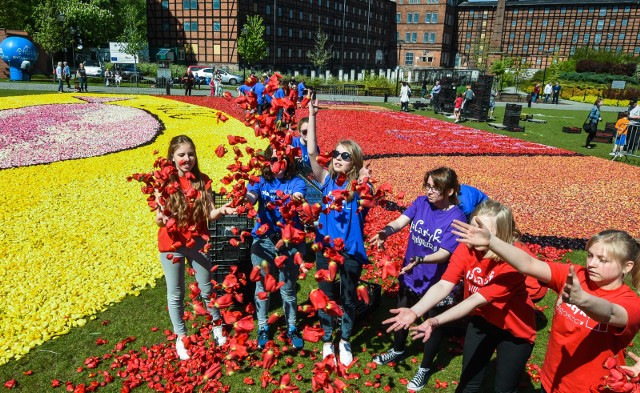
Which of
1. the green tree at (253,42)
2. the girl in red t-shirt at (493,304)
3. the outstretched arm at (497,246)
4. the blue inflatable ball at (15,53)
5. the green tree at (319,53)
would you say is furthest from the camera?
the green tree at (319,53)

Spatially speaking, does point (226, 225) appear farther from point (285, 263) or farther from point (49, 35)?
point (49, 35)

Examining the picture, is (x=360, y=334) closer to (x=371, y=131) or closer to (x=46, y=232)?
(x=46, y=232)

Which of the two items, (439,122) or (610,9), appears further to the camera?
(610,9)

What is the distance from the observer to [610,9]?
81.1 metres

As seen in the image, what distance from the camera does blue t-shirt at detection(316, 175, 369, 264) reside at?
14.1 ft

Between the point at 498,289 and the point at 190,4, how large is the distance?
6111cm

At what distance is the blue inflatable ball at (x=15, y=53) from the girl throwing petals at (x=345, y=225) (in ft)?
150

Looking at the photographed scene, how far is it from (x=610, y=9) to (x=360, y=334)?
10047 centimetres

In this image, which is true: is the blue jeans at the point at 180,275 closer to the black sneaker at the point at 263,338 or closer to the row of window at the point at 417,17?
the black sneaker at the point at 263,338

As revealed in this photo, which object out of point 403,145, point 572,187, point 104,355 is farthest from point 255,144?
point 104,355

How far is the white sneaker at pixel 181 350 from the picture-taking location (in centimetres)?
459

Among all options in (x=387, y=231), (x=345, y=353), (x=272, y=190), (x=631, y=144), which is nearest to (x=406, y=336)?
(x=345, y=353)

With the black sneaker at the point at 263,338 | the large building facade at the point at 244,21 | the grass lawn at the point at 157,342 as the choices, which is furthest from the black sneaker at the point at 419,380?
the large building facade at the point at 244,21

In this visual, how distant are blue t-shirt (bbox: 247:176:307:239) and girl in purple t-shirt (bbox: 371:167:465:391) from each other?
960 millimetres
